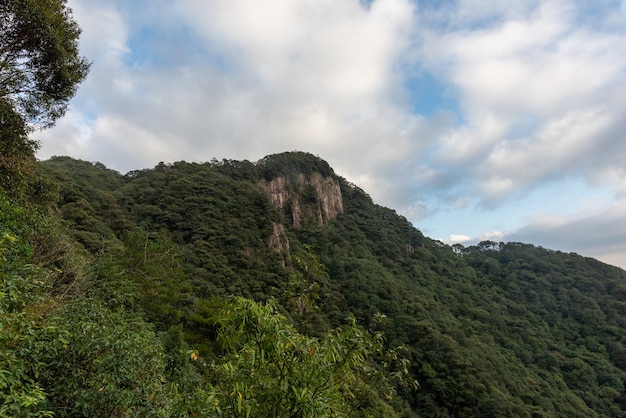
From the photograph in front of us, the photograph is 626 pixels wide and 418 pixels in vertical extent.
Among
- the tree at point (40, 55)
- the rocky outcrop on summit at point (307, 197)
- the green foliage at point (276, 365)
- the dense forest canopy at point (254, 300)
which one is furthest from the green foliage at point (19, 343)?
the rocky outcrop on summit at point (307, 197)

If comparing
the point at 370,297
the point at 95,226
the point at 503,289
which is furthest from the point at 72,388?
the point at 503,289

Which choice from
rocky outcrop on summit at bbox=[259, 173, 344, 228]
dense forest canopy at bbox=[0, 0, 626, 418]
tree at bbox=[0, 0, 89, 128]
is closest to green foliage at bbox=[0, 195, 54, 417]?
dense forest canopy at bbox=[0, 0, 626, 418]

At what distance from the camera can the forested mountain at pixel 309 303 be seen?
3.13 meters

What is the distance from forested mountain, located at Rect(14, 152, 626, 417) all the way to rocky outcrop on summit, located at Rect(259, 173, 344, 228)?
1.11 feet

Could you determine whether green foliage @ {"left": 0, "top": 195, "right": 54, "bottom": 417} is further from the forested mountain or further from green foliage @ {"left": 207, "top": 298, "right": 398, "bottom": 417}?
green foliage @ {"left": 207, "top": 298, "right": 398, "bottom": 417}

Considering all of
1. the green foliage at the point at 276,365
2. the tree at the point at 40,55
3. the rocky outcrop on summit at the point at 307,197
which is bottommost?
the green foliage at the point at 276,365

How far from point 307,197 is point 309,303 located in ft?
195

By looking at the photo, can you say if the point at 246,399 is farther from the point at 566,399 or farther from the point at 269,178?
the point at 269,178

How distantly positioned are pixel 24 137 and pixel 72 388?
784cm

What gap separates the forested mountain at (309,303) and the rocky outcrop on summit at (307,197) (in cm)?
34

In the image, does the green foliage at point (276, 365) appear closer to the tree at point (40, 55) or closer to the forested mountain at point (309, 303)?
the forested mountain at point (309, 303)

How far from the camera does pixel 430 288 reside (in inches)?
2099

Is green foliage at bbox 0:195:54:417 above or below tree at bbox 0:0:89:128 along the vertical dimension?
below

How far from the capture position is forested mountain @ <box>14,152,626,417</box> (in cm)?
313
